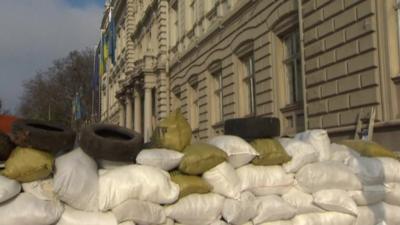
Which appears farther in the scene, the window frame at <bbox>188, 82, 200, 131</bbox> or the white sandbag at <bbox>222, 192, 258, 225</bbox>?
the window frame at <bbox>188, 82, 200, 131</bbox>

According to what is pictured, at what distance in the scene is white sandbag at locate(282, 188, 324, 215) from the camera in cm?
504

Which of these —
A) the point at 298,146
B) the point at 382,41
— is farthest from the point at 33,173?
the point at 382,41

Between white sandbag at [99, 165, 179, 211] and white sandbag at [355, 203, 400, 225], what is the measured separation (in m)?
1.87

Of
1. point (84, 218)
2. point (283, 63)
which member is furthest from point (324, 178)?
point (283, 63)

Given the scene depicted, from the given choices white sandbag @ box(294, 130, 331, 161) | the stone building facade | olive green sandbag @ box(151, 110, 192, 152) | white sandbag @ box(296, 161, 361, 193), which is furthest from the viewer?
the stone building facade

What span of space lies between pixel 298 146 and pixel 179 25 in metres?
21.4

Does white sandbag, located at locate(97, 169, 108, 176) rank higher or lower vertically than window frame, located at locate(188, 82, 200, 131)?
lower

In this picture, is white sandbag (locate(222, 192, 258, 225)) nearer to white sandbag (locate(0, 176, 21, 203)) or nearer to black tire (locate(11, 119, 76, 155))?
black tire (locate(11, 119, 76, 155))

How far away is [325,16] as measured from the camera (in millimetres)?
11695

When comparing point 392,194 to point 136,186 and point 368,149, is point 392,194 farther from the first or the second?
point 136,186

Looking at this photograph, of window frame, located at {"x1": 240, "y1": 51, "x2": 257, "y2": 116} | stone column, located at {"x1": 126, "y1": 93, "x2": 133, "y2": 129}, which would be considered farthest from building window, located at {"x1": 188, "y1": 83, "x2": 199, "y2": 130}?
stone column, located at {"x1": 126, "y1": 93, "x2": 133, "y2": 129}

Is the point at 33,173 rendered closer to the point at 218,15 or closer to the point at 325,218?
the point at 325,218

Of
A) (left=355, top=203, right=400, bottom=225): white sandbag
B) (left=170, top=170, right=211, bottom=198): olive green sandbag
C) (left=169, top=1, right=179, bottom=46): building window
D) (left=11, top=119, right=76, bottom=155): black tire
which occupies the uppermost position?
(left=169, top=1, right=179, bottom=46): building window

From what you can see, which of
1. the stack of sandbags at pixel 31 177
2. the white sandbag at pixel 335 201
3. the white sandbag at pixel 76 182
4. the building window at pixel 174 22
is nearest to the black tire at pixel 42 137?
the stack of sandbags at pixel 31 177
